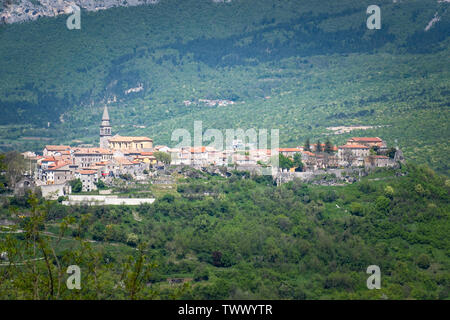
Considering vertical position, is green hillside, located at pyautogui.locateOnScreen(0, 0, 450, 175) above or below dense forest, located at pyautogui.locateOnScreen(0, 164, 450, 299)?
above

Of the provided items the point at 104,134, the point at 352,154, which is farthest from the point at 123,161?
the point at 352,154

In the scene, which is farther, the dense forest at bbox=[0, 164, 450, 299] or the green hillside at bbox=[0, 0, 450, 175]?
the green hillside at bbox=[0, 0, 450, 175]

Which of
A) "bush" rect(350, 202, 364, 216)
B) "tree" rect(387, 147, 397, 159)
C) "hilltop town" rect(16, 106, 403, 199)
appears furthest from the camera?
"tree" rect(387, 147, 397, 159)

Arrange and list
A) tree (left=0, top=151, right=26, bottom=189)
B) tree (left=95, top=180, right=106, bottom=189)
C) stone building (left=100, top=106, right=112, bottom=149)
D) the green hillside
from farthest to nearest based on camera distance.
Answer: the green hillside < stone building (left=100, top=106, right=112, bottom=149) < tree (left=95, top=180, right=106, bottom=189) < tree (left=0, top=151, right=26, bottom=189)

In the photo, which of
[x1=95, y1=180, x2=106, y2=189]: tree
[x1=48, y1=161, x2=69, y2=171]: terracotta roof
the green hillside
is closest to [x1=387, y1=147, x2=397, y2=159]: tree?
the green hillside

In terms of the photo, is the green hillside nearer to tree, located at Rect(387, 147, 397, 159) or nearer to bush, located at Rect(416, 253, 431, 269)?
tree, located at Rect(387, 147, 397, 159)

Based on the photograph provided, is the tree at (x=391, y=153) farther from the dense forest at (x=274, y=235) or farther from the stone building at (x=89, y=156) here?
the stone building at (x=89, y=156)

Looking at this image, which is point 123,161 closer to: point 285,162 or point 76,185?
point 76,185
